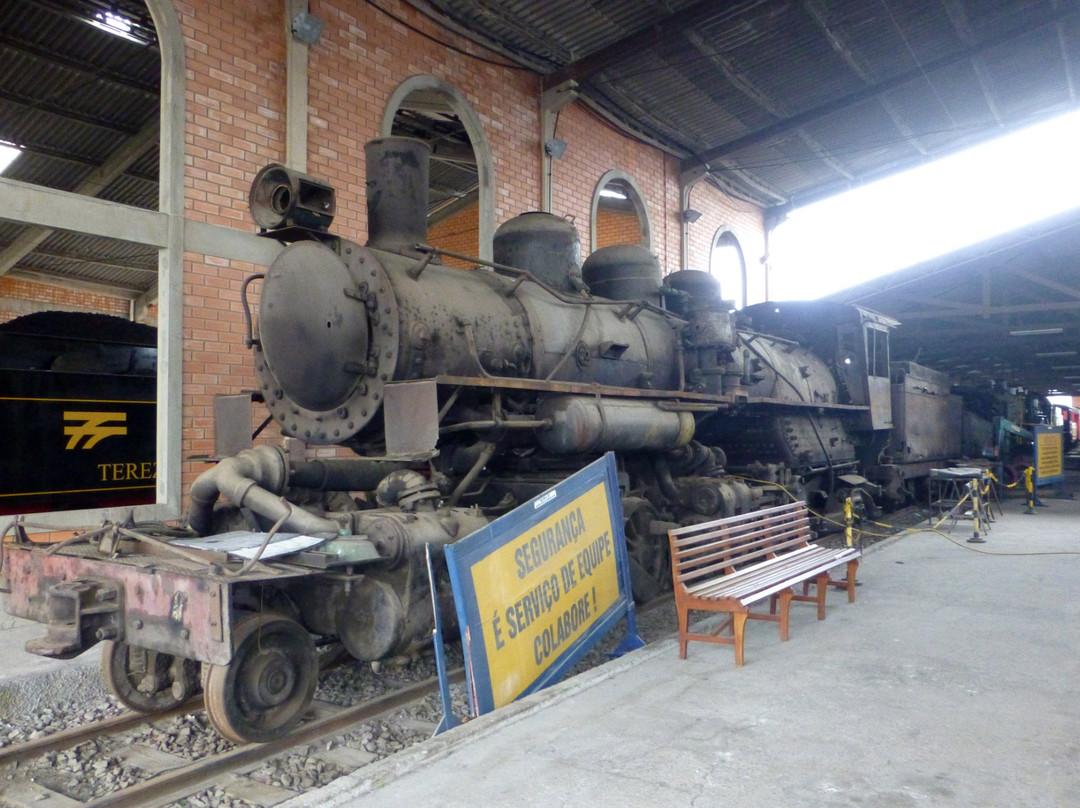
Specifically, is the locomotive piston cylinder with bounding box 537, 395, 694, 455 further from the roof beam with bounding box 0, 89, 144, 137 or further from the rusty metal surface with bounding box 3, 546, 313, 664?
the roof beam with bounding box 0, 89, 144, 137

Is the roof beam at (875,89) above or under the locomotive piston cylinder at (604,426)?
above

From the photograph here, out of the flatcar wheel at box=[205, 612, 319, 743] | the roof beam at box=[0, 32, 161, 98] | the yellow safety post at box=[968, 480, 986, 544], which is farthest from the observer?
the roof beam at box=[0, 32, 161, 98]

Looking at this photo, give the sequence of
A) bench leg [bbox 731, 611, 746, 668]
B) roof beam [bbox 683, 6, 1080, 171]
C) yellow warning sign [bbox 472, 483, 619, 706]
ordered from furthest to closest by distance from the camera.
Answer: roof beam [bbox 683, 6, 1080, 171], bench leg [bbox 731, 611, 746, 668], yellow warning sign [bbox 472, 483, 619, 706]

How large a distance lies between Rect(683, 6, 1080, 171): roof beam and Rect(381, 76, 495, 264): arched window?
422 cm

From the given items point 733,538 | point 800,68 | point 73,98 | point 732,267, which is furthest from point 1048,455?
point 73,98

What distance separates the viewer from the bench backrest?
477 centimetres

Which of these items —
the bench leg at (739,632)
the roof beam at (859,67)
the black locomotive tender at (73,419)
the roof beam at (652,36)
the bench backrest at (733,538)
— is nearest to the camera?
the bench leg at (739,632)

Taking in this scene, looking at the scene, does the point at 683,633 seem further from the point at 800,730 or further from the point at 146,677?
the point at 146,677

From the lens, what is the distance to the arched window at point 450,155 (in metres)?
9.67

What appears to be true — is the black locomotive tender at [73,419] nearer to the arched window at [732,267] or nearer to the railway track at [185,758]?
the railway track at [185,758]

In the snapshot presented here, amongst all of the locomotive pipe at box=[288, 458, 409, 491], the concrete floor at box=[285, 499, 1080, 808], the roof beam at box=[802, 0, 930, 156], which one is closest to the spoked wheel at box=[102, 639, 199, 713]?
the locomotive pipe at box=[288, 458, 409, 491]

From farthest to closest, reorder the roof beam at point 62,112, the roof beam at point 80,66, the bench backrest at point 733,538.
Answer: the roof beam at point 62,112
the roof beam at point 80,66
the bench backrest at point 733,538

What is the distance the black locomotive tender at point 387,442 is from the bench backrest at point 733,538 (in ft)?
2.63

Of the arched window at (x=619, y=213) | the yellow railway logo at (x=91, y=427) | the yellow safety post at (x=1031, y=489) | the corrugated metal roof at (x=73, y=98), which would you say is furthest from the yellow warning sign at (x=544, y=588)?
the yellow safety post at (x=1031, y=489)
